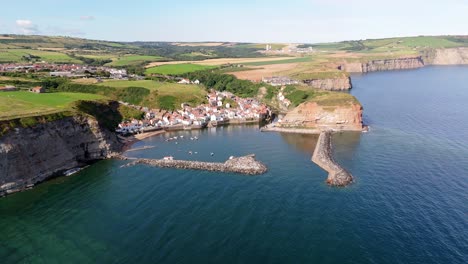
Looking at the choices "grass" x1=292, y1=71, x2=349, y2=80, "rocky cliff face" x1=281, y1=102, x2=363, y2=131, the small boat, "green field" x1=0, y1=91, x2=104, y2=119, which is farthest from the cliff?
"grass" x1=292, y1=71, x2=349, y2=80

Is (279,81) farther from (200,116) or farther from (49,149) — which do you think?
(49,149)

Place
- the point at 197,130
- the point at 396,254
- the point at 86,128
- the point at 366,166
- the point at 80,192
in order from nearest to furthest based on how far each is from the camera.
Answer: the point at 396,254
the point at 80,192
the point at 366,166
the point at 86,128
the point at 197,130

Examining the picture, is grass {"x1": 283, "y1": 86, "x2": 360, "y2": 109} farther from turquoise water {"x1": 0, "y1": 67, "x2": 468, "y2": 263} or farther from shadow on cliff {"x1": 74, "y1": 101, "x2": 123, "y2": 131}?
shadow on cliff {"x1": 74, "y1": 101, "x2": 123, "y2": 131}

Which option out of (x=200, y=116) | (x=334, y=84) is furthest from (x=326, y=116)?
(x=334, y=84)

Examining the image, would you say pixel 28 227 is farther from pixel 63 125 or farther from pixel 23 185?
pixel 63 125

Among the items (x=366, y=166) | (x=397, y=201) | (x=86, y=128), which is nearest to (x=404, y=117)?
(x=366, y=166)

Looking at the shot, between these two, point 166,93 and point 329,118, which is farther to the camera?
point 166,93
